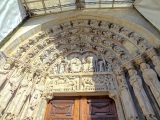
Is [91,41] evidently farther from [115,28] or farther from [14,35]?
[14,35]

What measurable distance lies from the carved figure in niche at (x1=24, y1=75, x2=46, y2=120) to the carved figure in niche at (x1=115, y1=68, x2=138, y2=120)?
5.56ft

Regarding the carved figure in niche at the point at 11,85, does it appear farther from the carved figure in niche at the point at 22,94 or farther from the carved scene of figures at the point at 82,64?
the carved scene of figures at the point at 82,64

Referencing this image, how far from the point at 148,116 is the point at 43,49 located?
3.03 metres

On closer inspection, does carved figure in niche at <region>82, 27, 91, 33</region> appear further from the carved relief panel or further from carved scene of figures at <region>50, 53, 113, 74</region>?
the carved relief panel

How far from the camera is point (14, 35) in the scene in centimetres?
366

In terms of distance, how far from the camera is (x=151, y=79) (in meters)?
2.44

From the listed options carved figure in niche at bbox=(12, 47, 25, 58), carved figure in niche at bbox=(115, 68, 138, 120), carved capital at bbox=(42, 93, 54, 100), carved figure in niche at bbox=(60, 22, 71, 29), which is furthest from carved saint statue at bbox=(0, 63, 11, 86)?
carved figure in niche at bbox=(115, 68, 138, 120)

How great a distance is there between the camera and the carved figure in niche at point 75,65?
3805 millimetres

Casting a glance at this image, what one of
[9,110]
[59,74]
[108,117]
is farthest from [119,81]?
[9,110]

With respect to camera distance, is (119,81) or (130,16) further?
(130,16)

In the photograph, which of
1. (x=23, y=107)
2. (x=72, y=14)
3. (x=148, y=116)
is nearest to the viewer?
(x=148, y=116)

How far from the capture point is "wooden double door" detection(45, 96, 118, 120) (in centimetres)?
288

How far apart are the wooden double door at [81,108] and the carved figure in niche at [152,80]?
0.93 m

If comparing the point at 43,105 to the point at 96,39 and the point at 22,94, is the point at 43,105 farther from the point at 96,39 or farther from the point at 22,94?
the point at 96,39
